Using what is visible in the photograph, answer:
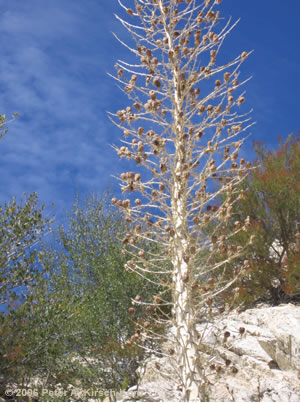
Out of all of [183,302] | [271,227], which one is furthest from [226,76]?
[271,227]

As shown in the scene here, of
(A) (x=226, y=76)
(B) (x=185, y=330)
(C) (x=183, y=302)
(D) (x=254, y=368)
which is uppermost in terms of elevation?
(A) (x=226, y=76)

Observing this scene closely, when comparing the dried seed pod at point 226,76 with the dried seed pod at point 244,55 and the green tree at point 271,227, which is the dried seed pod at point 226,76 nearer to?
→ the dried seed pod at point 244,55

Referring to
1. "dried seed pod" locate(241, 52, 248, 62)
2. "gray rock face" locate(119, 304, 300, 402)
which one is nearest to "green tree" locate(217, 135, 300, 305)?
"gray rock face" locate(119, 304, 300, 402)

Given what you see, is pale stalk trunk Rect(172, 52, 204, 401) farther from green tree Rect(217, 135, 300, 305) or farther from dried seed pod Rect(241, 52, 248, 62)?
green tree Rect(217, 135, 300, 305)

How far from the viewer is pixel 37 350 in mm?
7070

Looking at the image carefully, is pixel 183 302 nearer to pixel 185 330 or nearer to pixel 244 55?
pixel 185 330

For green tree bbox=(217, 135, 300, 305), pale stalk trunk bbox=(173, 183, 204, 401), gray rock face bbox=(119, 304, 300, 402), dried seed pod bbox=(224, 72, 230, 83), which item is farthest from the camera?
green tree bbox=(217, 135, 300, 305)

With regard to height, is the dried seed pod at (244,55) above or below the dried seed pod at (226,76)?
above

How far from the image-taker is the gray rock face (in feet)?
20.7

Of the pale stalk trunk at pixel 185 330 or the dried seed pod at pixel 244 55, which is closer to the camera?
the pale stalk trunk at pixel 185 330

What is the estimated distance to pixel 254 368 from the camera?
7.38 m

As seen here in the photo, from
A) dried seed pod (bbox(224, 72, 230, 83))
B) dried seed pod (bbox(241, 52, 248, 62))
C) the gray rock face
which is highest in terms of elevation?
dried seed pod (bbox(241, 52, 248, 62))

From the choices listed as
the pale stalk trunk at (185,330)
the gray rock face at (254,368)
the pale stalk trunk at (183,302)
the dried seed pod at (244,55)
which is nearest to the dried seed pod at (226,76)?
the dried seed pod at (244,55)

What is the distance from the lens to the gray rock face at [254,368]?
632 cm
